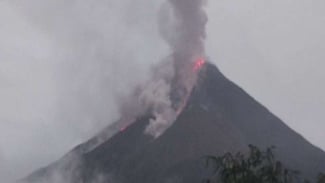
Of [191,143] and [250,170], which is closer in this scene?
[250,170]

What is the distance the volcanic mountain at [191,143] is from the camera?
347 feet

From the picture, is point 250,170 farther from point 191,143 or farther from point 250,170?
point 191,143

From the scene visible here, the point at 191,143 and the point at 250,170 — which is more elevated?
the point at 250,170

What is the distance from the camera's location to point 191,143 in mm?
113000

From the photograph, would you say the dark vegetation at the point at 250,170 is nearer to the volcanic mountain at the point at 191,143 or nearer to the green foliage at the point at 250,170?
the green foliage at the point at 250,170

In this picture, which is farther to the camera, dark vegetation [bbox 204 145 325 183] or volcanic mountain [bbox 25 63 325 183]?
volcanic mountain [bbox 25 63 325 183]

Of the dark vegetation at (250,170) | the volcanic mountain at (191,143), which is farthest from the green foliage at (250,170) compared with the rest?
the volcanic mountain at (191,143)

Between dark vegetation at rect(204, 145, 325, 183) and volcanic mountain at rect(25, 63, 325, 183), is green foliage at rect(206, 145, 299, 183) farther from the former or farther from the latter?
volcanic mountain at rect(25, 63, 325, 183)

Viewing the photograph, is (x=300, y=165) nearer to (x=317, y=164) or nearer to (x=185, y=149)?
(x=317, y=164)

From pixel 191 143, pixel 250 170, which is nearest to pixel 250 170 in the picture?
pixel 250 170

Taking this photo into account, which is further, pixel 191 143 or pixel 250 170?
pixel 191 143

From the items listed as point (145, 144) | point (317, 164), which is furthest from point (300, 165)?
point (145, 144)

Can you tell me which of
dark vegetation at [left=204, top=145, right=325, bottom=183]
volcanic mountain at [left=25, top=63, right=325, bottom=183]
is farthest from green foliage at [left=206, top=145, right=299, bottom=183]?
volcanic mountain at [left=25, top=63, right=325, bottom=183]

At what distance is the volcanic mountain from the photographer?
105688 millimetres
